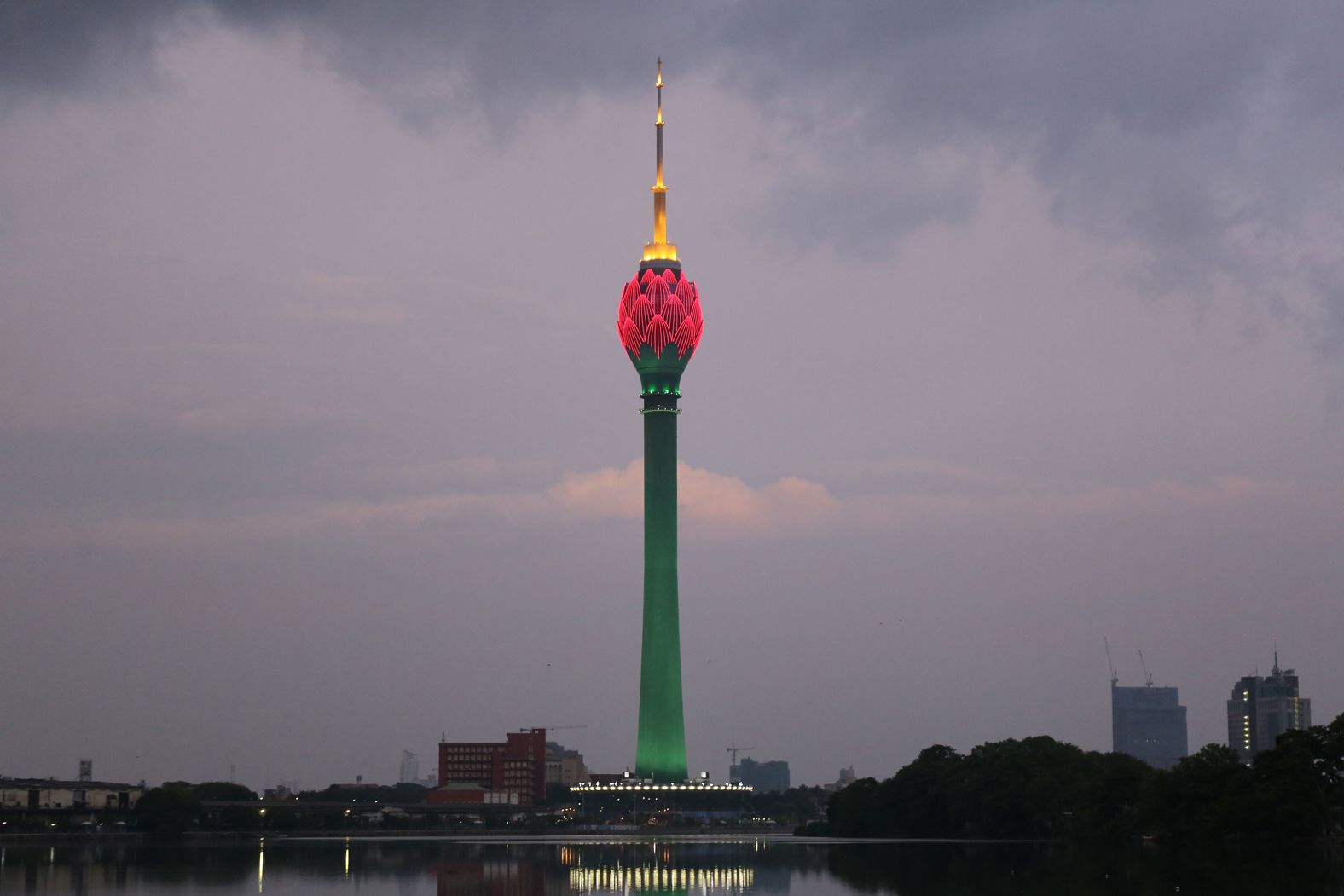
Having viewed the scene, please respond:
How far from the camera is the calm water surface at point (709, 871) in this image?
73.2 m

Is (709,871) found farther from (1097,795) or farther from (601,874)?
(1097,795)

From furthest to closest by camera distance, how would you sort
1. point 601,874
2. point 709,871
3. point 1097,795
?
1. point 1097,795
2. point 709,871
3. point 601,874

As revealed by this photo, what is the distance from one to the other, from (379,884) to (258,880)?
28.7 feet

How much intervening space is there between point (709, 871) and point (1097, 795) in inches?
1825

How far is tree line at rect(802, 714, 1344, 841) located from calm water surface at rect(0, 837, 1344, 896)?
8098mm

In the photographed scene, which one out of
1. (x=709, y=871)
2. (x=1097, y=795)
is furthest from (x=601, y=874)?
(x=1097, y=795)

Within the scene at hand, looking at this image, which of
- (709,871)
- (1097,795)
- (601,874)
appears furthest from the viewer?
(1097,795)

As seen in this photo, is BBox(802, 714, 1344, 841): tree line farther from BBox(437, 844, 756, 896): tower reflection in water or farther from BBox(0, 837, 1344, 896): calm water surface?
BBox(437, 844, 756, 896): tower reflection in water

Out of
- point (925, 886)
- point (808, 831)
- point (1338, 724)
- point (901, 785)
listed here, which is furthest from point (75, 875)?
point (808, 831)

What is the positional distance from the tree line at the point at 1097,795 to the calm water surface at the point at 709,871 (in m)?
8.10

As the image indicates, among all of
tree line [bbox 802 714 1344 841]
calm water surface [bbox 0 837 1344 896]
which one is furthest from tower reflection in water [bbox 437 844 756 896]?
tree line [bbox 802 714 1344 841]

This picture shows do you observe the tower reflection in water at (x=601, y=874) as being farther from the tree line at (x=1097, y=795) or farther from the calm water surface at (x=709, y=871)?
the tree line at (x=1097, y=795)

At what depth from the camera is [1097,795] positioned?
129625 millimetres

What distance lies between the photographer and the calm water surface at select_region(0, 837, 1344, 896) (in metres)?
73.2
